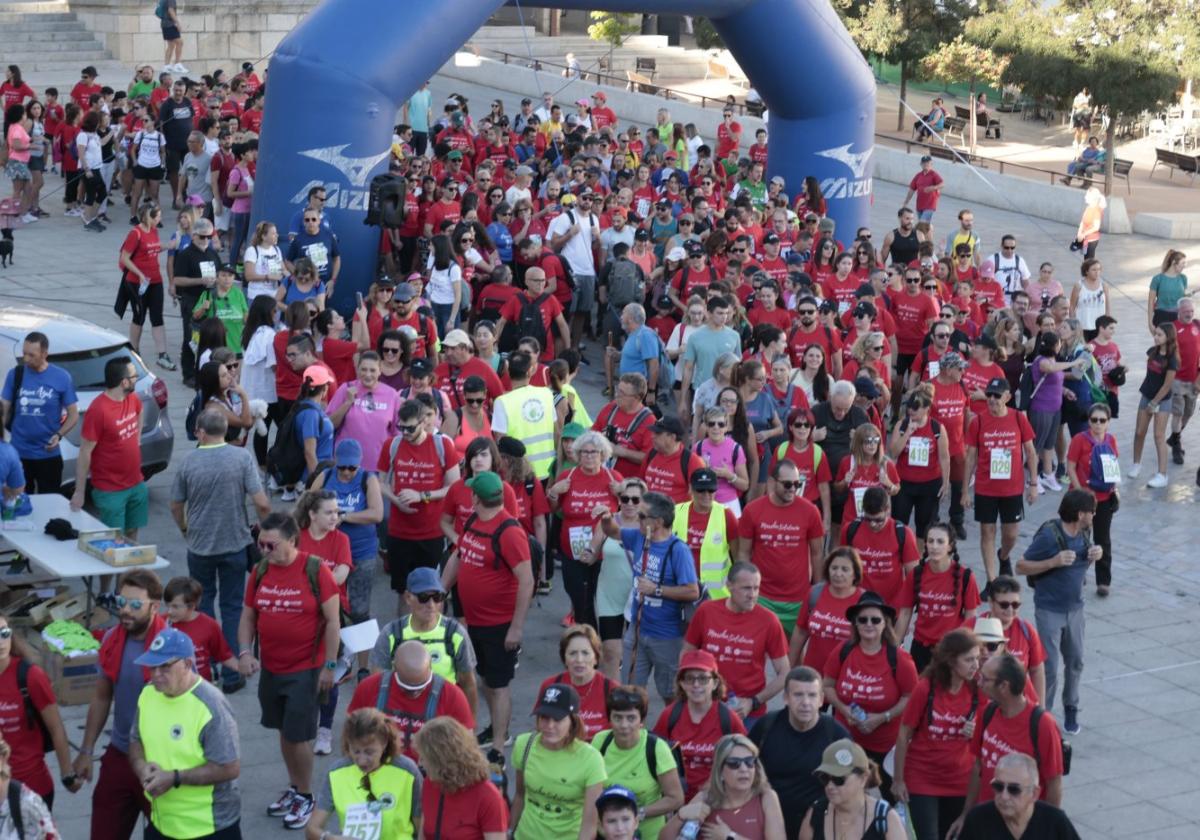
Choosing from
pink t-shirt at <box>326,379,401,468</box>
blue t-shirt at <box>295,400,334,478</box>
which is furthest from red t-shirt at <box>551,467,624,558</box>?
blue t-shirt at <box>295,400,334,478</box>

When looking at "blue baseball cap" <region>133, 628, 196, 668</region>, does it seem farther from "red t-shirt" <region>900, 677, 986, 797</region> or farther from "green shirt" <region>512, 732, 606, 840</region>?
"red t-shirt" <region>900, 677, 986, 797</region>

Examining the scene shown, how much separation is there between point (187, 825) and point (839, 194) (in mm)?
15456

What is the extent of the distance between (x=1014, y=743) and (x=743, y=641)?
4.78 ft

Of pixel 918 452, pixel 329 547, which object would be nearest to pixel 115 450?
pixel 329 547

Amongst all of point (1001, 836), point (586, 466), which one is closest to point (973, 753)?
point (1001, 836)

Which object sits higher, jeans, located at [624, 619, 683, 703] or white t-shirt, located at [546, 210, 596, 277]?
white t-shirt, located at [546, 210, 596, 277]

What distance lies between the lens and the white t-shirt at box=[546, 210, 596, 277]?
17141 millimetres

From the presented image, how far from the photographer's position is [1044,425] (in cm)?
1416

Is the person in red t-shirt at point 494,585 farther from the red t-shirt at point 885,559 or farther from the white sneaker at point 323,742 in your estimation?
the red t-shirt at point 885,559

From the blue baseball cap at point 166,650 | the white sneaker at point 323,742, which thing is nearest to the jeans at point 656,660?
the white sneaker at point 323,742

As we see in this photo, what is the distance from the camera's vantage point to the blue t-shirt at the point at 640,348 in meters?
13.7

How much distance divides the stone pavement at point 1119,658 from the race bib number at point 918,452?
1268 mm

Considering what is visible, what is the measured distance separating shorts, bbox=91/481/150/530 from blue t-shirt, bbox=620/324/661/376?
4152mm

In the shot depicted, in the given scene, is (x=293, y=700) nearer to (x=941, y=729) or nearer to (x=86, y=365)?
(x=941, y=729)
